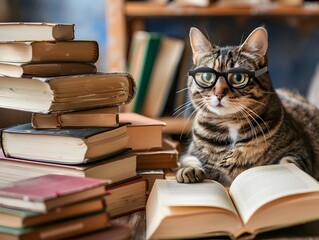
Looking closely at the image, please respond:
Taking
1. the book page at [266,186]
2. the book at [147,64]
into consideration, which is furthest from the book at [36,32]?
the book at [147,64]

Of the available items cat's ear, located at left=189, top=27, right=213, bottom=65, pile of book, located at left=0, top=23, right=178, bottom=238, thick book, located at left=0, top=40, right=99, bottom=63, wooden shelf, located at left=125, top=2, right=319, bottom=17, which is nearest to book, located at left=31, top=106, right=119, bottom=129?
pile of book, located at left=0, top=23, right=178, bottom=238

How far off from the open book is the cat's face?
0.28m

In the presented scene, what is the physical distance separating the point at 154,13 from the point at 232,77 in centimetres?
99

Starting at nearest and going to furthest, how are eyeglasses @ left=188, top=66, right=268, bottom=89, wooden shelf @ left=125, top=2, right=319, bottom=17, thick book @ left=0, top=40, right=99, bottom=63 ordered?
thick book @ left=0, top=40, right=99, bottom=63, eyeglasses @ left=188, top=66, right=268, bottom=89, wooden shelf @ left=125, top=2, right=319, bottom=17

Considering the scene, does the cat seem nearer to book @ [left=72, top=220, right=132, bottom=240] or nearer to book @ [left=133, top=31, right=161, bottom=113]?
book @ [left=72, top=220, right=132, bottom=240]

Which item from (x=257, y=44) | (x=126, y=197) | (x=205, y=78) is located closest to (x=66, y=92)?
(x=126, y=197)

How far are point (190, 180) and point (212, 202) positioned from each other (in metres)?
0.19

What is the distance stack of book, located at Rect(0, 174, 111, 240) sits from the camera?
927 millimetres

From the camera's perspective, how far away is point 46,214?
0.93 meters

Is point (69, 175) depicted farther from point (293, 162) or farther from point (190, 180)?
point (293, 162)

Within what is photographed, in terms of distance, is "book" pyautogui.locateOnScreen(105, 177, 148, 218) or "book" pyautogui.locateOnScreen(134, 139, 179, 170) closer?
"book" pyautogui.locateOnScreen(105, 177, 148, 218)

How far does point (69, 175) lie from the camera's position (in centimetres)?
110

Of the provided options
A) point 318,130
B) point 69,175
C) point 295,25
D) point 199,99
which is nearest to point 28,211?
point 69,175

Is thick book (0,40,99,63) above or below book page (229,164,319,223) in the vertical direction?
above
